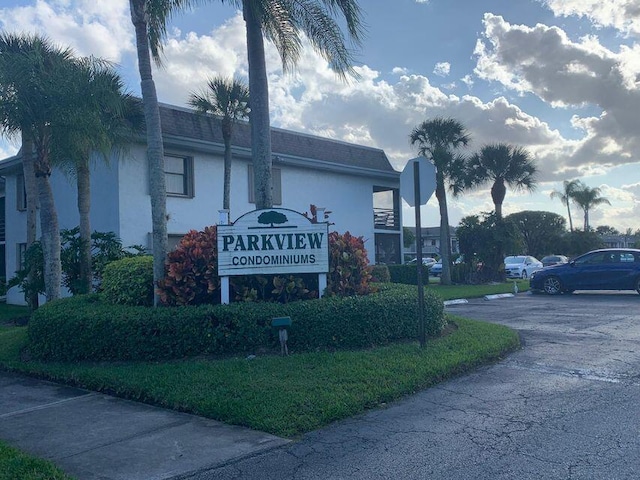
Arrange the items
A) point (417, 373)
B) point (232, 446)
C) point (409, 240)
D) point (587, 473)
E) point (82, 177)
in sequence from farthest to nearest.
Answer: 1. point (409, 240)
2. point (82, 177)
3. point (417, 373)
4. point (232, 446)
5. point (587, 473)

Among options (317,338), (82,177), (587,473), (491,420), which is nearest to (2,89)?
(82,177)

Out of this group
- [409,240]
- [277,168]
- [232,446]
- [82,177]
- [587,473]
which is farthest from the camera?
[409,240]

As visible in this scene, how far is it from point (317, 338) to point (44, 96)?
7.27m

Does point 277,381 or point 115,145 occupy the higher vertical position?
point 115,145

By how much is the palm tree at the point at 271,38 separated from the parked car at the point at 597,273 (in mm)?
12752

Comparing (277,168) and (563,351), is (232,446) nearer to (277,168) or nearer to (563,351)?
(563,351)

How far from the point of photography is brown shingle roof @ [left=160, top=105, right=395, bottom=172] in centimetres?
1852

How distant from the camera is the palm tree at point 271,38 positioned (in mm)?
11117

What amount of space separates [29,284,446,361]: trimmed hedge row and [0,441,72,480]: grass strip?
336cm

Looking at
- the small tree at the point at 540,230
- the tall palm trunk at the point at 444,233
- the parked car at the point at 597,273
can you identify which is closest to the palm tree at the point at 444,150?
the tall palm trunk at the point at 444,233

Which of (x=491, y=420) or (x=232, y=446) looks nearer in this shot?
(x=232, y=446)

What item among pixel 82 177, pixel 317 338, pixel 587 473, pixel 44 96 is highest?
pixel 44 96

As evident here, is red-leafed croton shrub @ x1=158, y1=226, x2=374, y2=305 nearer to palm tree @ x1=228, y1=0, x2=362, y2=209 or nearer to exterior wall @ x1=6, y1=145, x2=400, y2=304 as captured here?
palm tree @ x1=228, y1=0, x2=362, y2=209

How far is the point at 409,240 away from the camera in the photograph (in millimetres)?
64500
